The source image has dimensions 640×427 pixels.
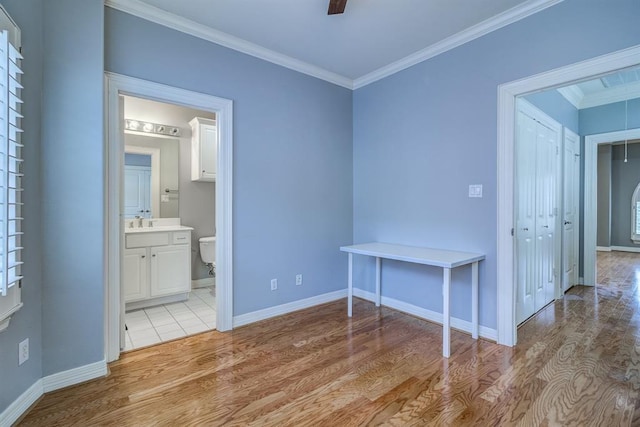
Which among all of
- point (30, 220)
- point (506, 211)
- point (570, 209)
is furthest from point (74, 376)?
point (570, 209)

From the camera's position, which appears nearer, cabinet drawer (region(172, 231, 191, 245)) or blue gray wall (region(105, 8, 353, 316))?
blue gray wall (region(105, 8, 353, 316))

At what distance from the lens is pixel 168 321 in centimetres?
311

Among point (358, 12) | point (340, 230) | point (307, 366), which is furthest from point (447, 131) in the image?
point (307, 366)

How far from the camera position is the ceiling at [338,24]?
231cm

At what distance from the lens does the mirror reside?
12.6ft

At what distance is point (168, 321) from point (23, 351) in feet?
4.61

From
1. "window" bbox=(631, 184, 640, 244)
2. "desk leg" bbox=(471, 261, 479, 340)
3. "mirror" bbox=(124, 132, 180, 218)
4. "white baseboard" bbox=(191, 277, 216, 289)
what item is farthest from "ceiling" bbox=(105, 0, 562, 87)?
"window" bbox=(631, 184, 640, 244)

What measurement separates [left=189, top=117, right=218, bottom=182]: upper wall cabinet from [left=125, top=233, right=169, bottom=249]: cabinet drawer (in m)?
0.95

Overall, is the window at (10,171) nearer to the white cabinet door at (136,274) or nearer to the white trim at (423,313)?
the white cabinet door at (136,274)

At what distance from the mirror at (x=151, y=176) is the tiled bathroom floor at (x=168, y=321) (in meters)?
1.23

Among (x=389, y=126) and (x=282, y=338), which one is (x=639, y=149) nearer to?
(x=389, y=126)

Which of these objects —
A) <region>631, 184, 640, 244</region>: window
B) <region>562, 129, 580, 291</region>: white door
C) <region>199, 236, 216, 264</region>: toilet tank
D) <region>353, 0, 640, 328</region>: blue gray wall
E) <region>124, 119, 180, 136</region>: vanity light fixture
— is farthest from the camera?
<region>631, 184, 640, 244</region>: window

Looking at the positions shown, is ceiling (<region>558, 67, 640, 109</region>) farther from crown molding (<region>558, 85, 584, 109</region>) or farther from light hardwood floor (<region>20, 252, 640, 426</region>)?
light hardwood floor (<region>20, 252, 640, 426</region>)

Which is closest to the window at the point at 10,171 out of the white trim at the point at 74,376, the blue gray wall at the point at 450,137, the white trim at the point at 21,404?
the white trim at the point at 21,404
